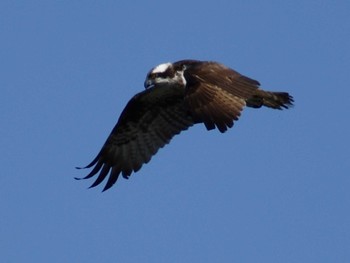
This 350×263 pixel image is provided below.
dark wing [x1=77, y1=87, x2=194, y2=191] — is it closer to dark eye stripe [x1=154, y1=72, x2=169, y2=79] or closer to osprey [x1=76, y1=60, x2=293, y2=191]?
osprey [x1=76, y1=60, x2=293, y2=191]

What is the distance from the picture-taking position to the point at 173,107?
60.3 feet

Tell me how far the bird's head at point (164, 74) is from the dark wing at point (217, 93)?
68 cm

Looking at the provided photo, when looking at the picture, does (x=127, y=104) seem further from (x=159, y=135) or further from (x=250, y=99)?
(x=250, y=99)

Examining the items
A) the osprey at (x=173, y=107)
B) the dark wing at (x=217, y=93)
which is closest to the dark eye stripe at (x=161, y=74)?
the osprey at (x=173, y=107)

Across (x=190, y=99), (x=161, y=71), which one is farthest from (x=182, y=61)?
(x=190, y=99)

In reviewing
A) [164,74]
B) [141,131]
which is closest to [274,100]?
[164,74]

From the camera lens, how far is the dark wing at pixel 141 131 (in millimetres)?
18359

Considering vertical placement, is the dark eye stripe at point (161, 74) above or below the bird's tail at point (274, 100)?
above

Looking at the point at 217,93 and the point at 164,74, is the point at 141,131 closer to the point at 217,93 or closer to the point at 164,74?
the point at 164,74

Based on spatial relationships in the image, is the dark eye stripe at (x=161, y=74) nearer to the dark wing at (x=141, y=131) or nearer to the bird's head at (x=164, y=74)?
the bird's head at (x=164, y=74)

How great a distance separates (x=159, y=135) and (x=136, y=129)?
1.30 ft

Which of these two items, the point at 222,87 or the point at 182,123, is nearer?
the point at 222,87

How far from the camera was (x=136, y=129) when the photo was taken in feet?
61.2

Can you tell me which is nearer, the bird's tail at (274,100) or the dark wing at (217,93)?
the dark wing at (217,93)
